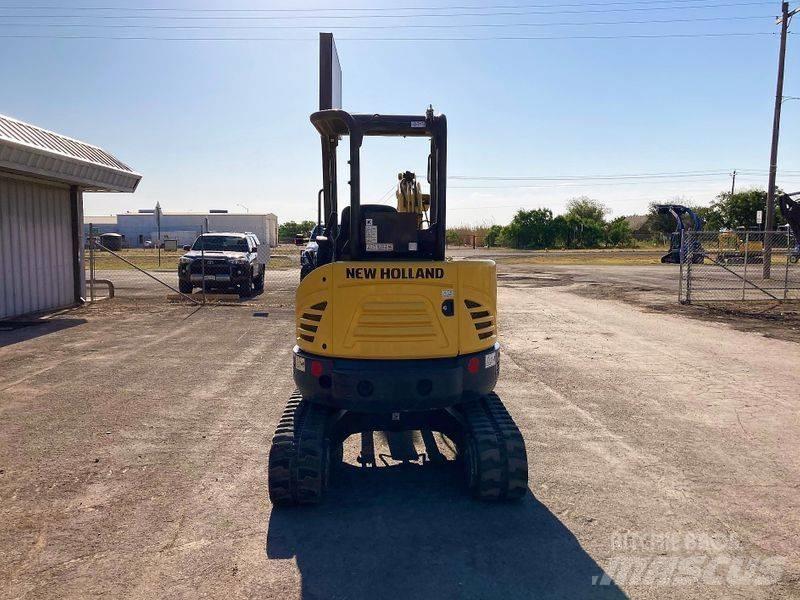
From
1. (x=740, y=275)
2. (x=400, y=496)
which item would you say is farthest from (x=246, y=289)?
(x=740, y=275)

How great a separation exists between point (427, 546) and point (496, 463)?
32.4 inches

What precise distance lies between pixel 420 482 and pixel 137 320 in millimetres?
11220

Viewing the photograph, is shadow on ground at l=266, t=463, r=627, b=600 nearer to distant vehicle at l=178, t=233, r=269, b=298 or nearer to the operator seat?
the operator seat

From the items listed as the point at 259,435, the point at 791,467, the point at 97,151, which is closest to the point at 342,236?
the point at 259,435

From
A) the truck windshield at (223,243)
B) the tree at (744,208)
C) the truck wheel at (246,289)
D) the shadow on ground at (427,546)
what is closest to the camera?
the shadow on ground at (427,546)

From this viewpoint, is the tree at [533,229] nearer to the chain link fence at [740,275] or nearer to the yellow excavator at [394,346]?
the chain link fence at [740,275]

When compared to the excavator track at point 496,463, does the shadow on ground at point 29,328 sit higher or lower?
lower

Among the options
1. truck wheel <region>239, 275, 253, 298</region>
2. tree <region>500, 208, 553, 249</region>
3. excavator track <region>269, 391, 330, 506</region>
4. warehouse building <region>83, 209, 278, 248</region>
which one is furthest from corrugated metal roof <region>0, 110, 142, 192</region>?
warehouse building <region>83, 209, 278, 248</region>

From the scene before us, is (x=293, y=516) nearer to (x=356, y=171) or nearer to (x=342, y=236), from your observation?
(x=342, y=236)

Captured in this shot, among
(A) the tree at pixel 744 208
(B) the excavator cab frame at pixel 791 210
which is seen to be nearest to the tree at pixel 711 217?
(A) the tree at pixel 744 208

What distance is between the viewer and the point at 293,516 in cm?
450

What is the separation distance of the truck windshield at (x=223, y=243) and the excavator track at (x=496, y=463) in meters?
16.7

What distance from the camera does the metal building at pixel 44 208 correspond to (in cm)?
1313

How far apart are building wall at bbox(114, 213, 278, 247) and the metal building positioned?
204ft
